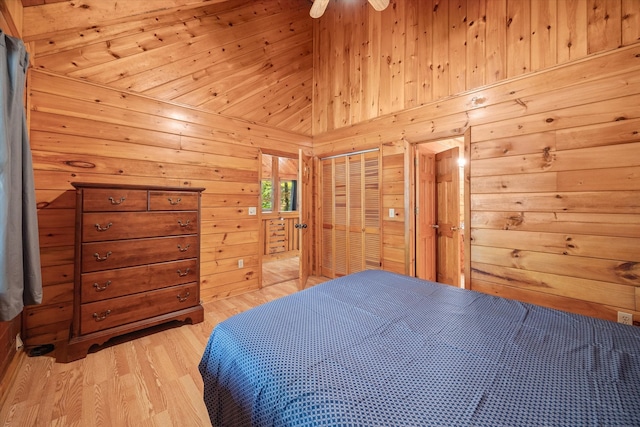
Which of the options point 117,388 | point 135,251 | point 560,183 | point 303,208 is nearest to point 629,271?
point 560,183

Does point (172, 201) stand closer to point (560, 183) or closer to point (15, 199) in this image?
point (15, 199)

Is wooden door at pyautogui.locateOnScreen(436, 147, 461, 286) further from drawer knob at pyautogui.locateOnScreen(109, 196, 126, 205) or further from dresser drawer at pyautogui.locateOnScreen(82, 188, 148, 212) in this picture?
drawer knob at pyautogui.locateOnScreen(109, 196, 126, 205)

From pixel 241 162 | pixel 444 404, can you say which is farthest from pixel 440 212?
pixel 444 404

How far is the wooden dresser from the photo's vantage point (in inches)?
79.6

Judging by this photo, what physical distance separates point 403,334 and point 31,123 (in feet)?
10.9

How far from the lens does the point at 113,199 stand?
2.11 metres

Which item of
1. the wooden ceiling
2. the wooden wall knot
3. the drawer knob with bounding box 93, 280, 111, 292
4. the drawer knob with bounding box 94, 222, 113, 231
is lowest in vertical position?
the drawer knob with bounding box 93, 280, 111, 292

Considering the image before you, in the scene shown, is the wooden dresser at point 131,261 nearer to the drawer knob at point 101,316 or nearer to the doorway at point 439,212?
the drawer knob at point 101,316

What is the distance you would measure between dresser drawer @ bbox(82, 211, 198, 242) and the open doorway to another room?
2.91 meters

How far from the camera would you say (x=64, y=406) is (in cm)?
157

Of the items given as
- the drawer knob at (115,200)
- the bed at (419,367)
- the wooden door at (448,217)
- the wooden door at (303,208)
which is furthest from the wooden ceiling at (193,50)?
the bed at (419,367)

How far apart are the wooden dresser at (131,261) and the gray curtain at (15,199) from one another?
37 cm

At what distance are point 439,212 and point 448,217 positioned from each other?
0.63ft

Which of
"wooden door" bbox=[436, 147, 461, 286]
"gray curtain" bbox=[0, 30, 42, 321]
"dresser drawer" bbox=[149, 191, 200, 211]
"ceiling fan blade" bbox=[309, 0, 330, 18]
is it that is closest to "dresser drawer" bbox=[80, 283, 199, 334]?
"gray curtain" bbox=[0, 30, 42, 321]
